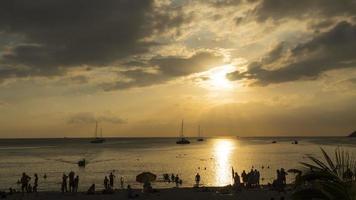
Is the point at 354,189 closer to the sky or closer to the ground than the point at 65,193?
closer to the sky

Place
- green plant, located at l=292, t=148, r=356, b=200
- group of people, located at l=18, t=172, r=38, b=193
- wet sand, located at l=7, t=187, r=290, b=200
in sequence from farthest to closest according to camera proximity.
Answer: group of people, located at l=18, t=172, r=38, b=193
wet sand, located at l=7, t=187, r=290, b=200
green plant, located at l=292, t=148, r=356, b=200

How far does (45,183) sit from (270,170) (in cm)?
3446

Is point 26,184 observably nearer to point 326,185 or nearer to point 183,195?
point 183,195

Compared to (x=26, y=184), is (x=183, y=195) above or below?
below

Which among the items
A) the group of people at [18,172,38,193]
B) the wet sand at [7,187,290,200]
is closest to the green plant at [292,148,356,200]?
the wet sand at [7,187,290,200]

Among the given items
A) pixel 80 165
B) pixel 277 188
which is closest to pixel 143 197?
pixel 277 188

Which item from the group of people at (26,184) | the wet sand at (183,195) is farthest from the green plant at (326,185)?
the group of people at (26,184)

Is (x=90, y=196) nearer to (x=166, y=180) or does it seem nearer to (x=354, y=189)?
(x=166, y=180)

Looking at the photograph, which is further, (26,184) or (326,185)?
(26,184)

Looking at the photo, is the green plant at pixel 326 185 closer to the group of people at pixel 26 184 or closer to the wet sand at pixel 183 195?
the wet sand at pixel 183 195

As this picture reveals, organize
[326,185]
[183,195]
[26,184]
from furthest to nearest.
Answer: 1. [26,184]
2. [183,195]
3. [326,185]

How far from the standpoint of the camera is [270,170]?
70375mm

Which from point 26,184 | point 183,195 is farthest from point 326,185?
point 26,184

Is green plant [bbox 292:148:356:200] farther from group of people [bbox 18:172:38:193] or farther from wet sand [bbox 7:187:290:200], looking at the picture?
group of people [bbox 18:172:38:193]
